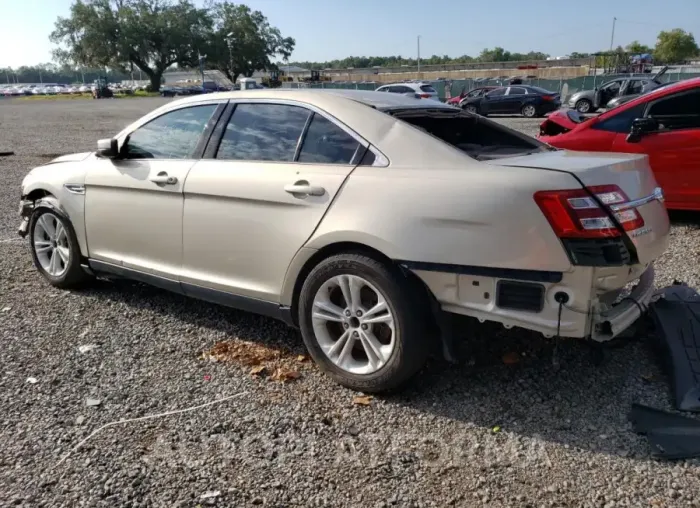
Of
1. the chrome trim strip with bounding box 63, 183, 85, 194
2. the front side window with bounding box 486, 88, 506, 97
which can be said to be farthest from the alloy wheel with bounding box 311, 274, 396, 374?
the front side window with bounding box 486, 88, 506, 97

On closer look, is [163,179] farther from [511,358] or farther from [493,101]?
[493,101]

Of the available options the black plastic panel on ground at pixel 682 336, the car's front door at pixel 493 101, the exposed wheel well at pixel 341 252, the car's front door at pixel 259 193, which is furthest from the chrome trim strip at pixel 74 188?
the car's front door at pixel 493 101

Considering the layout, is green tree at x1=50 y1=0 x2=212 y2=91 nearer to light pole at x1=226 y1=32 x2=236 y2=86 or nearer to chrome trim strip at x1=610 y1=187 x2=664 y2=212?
light pole at x1=226 y1=32 x2=236 y2=86

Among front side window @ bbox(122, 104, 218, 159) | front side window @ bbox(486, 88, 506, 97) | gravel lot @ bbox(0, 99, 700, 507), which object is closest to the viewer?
gravel lot @ bbox(0, 99, 700, 507)

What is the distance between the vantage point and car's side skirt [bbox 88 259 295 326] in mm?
3668

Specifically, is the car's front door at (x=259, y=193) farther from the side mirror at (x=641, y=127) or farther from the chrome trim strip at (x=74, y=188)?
the side mirror at (x=641, y=127)

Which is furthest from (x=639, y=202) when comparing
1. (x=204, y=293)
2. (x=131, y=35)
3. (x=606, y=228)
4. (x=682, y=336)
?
(x=131, y=35)

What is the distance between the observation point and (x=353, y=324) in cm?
338

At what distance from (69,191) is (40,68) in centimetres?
21052

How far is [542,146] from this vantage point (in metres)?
3.99

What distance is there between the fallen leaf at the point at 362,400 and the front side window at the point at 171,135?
1.96m

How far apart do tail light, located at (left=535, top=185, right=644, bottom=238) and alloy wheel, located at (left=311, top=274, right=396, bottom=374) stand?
0.92m

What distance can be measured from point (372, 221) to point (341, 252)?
29 centimetres

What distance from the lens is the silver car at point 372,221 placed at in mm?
2879
